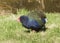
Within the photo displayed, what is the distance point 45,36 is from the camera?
260 inches

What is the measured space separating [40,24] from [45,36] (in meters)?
0.42

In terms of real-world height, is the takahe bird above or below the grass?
above

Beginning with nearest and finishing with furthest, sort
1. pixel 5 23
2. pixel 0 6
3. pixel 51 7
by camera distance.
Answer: pixel 5 23 → pixel 0 6 → pixel 51 7

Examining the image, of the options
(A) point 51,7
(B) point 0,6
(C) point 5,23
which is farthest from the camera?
(A) point 51,7

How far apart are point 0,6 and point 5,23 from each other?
2924 mm

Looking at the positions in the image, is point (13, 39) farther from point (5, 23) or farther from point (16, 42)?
point (5, 23)

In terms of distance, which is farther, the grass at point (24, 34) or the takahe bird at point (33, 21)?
the takahe bird at point (33, 21)

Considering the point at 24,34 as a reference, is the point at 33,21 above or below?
above

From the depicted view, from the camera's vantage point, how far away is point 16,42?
6.09 m

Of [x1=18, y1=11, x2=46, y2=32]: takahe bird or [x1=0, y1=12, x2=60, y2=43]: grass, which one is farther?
[x1=18, y1=11, x2=46, y2=32]: takahe bird

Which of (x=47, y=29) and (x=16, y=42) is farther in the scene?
(x=47, y=29)

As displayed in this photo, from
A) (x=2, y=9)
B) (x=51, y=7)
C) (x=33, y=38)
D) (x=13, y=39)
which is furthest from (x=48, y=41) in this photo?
(x=51, y=7)

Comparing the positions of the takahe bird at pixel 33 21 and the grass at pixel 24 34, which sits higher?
the takahe bird at pixel 33 21

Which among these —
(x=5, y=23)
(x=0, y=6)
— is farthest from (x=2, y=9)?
(x=5, y=23)
